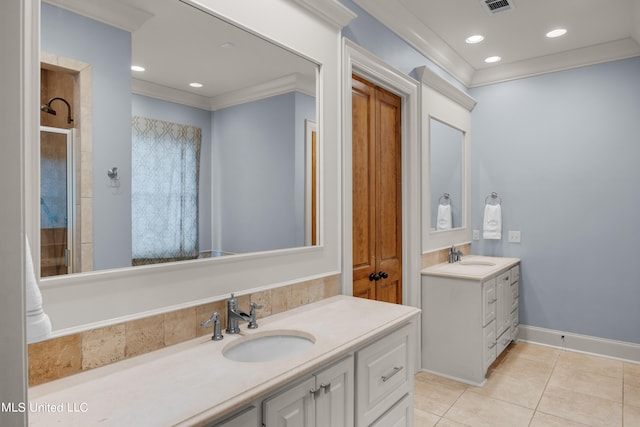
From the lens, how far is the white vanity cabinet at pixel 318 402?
1152 millimetres

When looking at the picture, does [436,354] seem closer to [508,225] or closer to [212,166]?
[508,225]

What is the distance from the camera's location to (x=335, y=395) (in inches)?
54.4

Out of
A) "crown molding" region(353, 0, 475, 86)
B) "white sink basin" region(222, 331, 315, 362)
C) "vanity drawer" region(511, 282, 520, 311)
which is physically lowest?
"vanity drawer" region(511, 282, 520, 311)

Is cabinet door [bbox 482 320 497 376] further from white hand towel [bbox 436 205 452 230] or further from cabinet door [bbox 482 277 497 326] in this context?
white hand towel [bbox 436 205 452 230]

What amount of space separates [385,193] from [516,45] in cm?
188

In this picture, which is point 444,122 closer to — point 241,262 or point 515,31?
point 515,31

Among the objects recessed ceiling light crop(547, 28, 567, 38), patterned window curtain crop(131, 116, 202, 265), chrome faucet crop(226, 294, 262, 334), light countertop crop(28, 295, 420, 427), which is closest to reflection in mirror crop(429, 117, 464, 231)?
recessed ceiling light crop(547, 28, 567, 38)

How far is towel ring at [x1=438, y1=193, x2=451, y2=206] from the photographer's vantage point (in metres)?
3.52

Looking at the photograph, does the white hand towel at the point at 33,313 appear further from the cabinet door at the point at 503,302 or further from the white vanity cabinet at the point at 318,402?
the cabinet door at the point at 503,302

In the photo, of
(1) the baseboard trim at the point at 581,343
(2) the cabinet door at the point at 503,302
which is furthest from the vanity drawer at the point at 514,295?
(1) the baseboard trim at the point at 581,343

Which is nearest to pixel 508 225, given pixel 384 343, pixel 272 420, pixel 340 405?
pixel 384 343

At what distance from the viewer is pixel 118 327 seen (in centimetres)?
126

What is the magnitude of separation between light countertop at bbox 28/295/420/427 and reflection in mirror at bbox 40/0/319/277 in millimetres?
330

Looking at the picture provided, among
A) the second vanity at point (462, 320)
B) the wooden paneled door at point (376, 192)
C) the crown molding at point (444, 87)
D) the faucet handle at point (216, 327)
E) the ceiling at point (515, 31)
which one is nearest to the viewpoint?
the faucet handle at point (216, 327)
